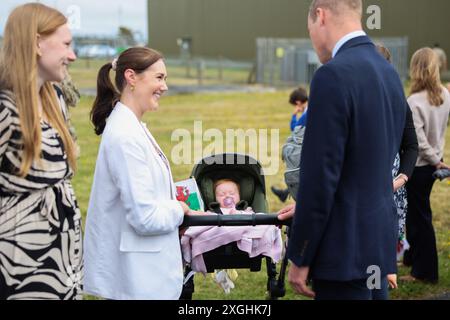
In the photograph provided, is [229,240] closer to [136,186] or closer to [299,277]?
[136,186]

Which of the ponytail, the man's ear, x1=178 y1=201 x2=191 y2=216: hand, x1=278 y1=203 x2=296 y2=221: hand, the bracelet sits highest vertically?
the man's ear

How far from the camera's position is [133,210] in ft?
10.8

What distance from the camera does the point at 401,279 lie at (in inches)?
247

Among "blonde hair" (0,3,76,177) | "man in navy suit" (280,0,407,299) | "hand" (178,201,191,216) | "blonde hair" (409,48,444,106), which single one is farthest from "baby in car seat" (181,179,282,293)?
"blonde hair" (409,48,444,106)

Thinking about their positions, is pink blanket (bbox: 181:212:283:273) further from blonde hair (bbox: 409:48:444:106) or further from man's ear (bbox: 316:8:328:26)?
blonde hair (bbox: 409:48:444:106)

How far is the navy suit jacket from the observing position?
286 cm

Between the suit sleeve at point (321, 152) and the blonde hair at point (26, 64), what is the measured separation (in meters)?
1.17

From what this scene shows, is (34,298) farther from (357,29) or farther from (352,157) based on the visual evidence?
(357,29)

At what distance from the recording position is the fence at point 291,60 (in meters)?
29.3

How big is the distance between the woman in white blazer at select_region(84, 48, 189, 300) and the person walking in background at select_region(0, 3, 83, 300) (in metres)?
0.23

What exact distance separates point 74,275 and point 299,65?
2705cm

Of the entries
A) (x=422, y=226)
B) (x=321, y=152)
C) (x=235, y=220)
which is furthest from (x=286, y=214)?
(x=422, y=226)

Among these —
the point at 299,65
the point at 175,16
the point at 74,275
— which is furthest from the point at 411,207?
the point at 175,16

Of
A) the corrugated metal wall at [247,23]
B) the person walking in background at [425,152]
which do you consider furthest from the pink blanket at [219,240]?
the corrugated metal wall at [247,23]
